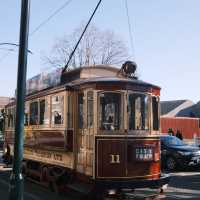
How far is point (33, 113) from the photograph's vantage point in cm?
1496

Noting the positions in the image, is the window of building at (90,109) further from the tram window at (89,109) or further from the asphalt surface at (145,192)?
the asphalt surface at (145,192)

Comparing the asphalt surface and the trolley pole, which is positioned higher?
the trolley pole

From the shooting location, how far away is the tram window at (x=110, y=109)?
36.5 feet

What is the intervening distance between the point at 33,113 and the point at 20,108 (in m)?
6.70

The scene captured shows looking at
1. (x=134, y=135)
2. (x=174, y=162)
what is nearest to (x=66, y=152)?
(x=134, y=135)

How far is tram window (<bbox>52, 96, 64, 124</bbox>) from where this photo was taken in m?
12.4

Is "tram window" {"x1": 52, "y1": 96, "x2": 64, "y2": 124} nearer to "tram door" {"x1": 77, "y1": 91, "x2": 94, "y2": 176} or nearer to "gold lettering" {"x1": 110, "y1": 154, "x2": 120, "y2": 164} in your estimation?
"tram door" {"x1": 77, "y1": 91, "x2": 94, "y2": 176}

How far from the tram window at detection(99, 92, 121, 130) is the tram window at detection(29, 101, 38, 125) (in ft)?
12.9

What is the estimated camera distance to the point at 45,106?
13.7m

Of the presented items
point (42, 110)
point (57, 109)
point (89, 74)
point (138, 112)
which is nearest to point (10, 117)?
point (42, 110)

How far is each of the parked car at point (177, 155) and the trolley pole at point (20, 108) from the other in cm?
1267

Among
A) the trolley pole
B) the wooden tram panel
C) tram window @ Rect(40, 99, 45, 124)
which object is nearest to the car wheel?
tram window @ Rect(40, 99, 45, 124)

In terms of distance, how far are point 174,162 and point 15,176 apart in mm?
12894

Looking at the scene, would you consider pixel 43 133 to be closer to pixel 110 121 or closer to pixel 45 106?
pixel 45 106
